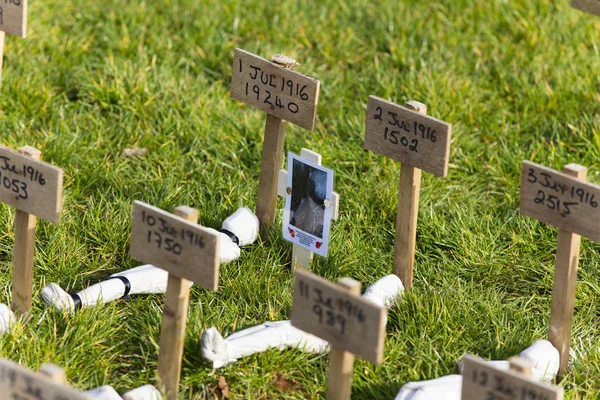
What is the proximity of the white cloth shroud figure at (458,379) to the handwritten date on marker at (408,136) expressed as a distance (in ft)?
2.06

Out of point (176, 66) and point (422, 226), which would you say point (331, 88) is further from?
point (422, 226)

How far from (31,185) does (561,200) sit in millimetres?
1560

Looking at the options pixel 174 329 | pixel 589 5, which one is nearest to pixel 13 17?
pixel 174 329

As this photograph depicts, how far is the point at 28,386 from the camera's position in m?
2.46

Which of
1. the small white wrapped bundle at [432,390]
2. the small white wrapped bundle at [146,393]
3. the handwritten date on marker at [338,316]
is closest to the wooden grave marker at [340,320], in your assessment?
the handwritten date on marker at [338,316]

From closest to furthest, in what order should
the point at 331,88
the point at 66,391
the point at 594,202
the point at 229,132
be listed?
the point at 66,391 → the point at 594,202 → the point at 229,132 → the point at 331,88

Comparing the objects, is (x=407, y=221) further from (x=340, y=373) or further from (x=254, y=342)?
(x=340, y=373)

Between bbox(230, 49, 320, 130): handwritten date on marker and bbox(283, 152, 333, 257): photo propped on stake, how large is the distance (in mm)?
158

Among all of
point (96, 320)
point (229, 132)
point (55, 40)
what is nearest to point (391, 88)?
point (229, 132)

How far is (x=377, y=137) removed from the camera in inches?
137

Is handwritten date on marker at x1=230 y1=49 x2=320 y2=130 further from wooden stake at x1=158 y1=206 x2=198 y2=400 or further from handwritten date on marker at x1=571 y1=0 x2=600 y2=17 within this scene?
handwritten date on marker at x1=571 y1=0 x2=600 y2=17

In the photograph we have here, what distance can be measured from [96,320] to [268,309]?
56cm

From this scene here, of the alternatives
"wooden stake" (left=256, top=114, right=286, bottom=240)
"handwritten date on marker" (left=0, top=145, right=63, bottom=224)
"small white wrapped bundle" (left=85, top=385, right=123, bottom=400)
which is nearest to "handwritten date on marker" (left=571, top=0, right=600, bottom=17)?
"wooden stake" (left=256, top=114, right=286, bottom=240)

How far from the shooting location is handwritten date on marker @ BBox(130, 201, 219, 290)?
9.12ft
